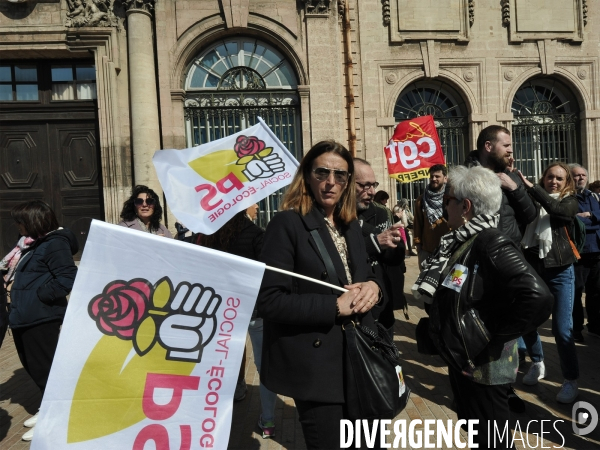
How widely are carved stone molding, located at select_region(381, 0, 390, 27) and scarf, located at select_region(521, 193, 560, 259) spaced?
1013cm

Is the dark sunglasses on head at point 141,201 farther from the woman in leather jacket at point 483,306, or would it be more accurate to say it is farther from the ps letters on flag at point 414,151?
the ps letters on flag at point 414,151

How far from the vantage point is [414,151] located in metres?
9.48

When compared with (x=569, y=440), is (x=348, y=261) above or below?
above

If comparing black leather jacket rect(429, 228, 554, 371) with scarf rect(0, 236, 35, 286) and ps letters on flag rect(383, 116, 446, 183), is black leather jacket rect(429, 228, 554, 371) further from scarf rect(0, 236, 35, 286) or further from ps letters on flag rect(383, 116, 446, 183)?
ps letters on flag rect(383, 116, 446, 183)

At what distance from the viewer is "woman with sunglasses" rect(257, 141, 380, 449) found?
2.24 m

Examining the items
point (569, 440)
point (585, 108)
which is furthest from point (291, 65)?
point (569, 440)

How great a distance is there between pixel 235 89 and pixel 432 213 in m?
8.14

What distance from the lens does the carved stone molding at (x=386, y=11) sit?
13.2 m

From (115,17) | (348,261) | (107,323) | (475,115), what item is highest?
(115,17)

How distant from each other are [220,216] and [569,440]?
9.95ft

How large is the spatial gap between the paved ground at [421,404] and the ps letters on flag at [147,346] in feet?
6.13

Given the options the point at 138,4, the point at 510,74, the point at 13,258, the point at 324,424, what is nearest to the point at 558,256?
the point at 324,424

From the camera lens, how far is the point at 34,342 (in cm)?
412

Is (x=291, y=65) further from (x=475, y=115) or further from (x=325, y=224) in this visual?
(x=325, y=224)
